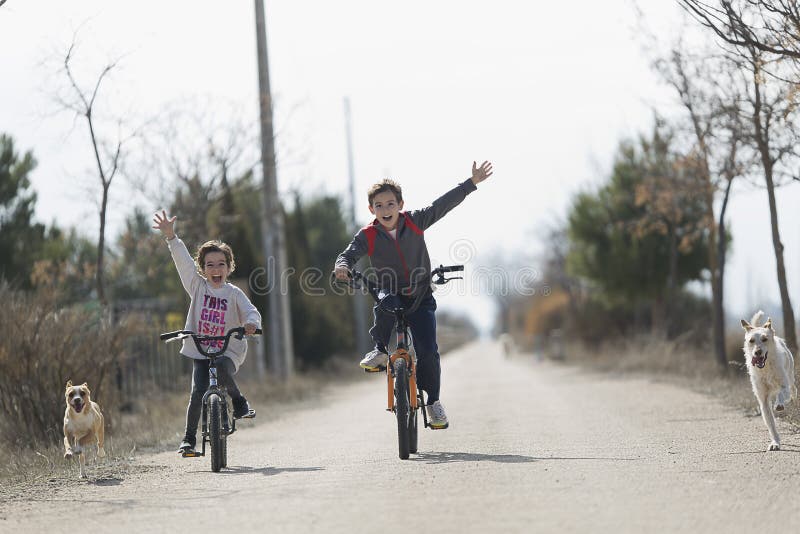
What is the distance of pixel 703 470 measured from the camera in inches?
306

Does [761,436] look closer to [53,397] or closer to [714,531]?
[714,531]

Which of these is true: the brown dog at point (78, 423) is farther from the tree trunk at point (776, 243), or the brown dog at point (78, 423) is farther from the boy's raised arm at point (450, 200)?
the tree trunk at point (776, 243)

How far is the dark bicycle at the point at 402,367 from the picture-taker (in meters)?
8.76

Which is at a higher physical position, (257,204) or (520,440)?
(257,204)

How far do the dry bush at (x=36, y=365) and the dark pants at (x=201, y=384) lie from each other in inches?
137

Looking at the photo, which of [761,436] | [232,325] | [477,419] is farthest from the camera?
[477,419]

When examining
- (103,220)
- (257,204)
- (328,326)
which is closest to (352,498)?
(103,220)

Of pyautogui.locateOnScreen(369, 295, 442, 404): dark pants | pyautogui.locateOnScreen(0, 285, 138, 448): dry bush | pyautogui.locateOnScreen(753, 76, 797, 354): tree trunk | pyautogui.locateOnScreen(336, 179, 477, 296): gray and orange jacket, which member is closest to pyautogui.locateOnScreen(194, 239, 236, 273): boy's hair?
pyautogui.locateOnScreen(336, 179, 477, 296): gray and orange jacket

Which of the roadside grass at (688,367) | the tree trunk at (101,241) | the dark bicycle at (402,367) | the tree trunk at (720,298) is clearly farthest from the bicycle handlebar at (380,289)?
the tree trunk at (720,298)

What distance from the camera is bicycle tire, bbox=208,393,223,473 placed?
883 centimetres

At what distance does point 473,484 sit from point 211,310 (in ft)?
9.69

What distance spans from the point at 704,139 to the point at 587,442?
9.66 metres

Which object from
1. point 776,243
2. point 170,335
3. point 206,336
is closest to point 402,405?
point 206,336

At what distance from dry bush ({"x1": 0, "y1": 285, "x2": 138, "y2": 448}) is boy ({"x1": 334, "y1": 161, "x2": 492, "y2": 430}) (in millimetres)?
4561
